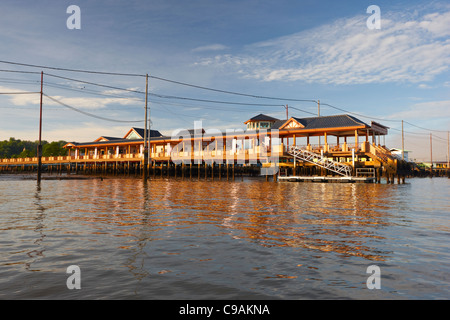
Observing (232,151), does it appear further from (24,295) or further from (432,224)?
(24,295)

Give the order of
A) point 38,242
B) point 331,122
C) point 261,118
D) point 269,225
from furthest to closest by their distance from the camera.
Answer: point 261,118 → point 331,122 → point 269,225 → point 38,242

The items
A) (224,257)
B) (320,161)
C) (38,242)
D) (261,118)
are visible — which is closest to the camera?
(224,257)

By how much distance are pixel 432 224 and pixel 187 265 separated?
8890 millimetres

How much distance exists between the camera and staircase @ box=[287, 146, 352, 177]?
3897 cm

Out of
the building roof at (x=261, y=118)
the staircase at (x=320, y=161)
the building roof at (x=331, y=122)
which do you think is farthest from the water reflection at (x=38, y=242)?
the building roof at (x=261, y=118)

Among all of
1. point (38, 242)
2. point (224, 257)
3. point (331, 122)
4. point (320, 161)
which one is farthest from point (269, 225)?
point (331, 122)

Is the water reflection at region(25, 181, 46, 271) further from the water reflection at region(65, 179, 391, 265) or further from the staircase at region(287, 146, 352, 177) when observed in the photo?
the staircase at region(287, 146, 352, 177)

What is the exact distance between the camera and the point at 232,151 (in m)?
45.9

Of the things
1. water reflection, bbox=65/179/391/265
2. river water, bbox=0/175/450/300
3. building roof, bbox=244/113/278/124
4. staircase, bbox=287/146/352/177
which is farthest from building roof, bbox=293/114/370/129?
river water, bbox=0/175/450/300

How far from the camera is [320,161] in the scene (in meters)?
40.6

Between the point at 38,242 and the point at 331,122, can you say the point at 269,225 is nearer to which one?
the point at 38,242

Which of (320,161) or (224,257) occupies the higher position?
(320,161)

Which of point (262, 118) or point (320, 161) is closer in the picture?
point (320, 161)
